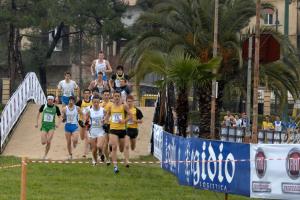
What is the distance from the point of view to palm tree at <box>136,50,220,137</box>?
2198 cm

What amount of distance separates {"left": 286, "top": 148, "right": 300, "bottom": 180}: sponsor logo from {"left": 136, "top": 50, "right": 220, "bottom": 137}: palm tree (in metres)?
8.91

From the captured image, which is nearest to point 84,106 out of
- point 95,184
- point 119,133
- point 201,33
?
point 119,133

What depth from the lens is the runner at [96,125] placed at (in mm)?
19547

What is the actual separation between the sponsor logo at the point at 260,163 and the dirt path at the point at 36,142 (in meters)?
10.5

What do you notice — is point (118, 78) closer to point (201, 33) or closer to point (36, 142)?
point (36, 142)

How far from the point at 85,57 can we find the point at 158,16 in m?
36.3

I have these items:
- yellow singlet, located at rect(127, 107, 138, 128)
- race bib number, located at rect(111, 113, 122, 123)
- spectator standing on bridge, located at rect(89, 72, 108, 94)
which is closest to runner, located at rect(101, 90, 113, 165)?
race bib number, located at rect(111, 113, 122, 123)

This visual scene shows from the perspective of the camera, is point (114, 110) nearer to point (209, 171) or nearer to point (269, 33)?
point (209, 171)

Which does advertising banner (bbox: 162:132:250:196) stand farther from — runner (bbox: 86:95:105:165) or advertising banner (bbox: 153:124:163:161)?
advertising banner (bbox: 153:124:163:161)

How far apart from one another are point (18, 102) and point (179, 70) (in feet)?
28.3

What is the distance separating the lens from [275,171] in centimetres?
1338

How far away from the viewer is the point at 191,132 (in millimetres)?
28375

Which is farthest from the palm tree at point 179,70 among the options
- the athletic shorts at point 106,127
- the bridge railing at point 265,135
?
the bridge railing at point 265,135

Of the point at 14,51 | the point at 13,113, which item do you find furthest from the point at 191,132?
the point at 14,51
